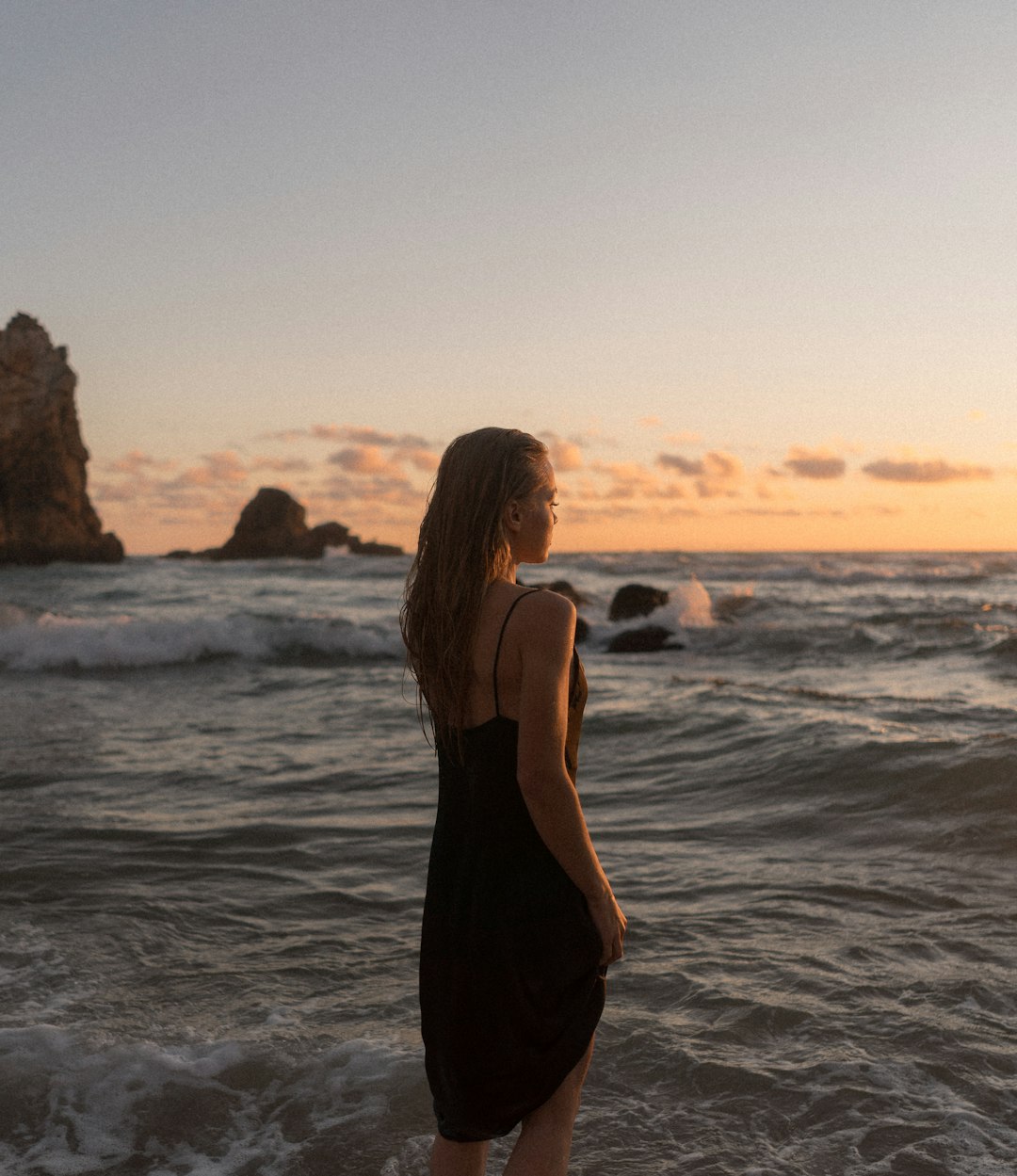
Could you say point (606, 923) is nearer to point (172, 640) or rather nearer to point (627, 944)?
point (627, 944)

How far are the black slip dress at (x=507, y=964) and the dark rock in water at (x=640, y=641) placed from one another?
1780 cm

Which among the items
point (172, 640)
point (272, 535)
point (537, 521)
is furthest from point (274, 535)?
point (537, 521)

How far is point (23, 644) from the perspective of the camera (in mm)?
18156

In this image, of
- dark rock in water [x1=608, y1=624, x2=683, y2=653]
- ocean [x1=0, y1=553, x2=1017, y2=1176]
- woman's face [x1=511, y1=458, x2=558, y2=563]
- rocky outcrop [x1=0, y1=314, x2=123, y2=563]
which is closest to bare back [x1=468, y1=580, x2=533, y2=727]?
woman's face [x1=511, y1=458, x2=558, y2=563]

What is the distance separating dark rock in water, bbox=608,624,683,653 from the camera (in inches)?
792

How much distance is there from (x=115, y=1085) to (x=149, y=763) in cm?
586

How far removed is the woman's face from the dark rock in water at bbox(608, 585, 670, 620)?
22.0 meters

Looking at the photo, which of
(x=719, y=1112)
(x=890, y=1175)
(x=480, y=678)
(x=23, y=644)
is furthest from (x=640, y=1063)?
(x=23, y=644)

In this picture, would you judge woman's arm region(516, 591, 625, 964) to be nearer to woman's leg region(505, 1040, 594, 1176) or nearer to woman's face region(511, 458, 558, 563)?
woman's face region(511, 458, 558, 563)

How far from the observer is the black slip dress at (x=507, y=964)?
2307 millimetres

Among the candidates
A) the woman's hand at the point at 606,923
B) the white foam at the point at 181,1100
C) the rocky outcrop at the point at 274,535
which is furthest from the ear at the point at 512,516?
the rocky outcrop at the point at 274,535

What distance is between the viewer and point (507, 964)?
2312mm

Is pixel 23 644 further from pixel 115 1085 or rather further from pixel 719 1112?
pixel 719 1112

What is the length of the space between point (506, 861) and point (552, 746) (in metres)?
0.31
